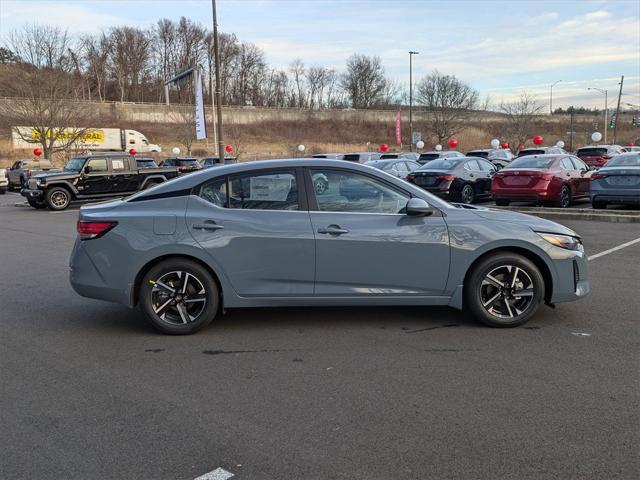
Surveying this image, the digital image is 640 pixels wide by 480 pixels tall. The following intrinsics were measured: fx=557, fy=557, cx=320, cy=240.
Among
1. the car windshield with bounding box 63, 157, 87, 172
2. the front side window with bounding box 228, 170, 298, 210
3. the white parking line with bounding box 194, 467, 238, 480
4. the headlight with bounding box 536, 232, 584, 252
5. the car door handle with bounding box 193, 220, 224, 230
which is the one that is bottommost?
the white parking line with bounding box 194, 467, 238, 480

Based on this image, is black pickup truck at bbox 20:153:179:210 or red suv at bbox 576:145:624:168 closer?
black pickup truck at bbox 20:153:179:210

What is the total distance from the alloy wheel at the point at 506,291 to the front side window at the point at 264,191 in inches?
79.8

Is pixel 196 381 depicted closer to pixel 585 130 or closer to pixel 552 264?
pixel 552 264

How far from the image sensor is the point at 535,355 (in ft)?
15.4

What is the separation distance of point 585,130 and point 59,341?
342 feet

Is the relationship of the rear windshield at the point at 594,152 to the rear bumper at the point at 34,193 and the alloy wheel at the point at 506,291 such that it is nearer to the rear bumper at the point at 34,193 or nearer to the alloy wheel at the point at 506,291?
the rear bumper at the point at 34,193

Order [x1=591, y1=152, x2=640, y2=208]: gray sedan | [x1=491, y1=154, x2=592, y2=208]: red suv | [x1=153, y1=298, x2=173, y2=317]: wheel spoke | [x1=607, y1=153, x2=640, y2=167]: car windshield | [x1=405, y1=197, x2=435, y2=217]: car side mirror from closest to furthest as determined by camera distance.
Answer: [x1=405, y1=197, x2=435, y2=217]: car side mirror, [x1=153, y1=298, x2=173, y2=317]: wheel spoke, [x1=591, y1=152, x2=640, y2=208]: gray sedan, [x1=491, y1=154, x2=592, y2=208]: red suv, [x1=607, y1=153, x2=640, y2=167]: car windshield

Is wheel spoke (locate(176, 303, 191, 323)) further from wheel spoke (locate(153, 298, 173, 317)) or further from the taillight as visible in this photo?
the taillight

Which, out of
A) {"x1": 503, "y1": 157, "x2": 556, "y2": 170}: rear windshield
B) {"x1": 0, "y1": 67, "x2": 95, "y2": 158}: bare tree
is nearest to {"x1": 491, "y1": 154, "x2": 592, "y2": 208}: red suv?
{"x1": 503, "y1": 157, "x2": 556, "y2": 170}: rear windshield

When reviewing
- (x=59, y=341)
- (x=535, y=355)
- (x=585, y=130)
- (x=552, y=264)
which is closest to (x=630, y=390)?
(x=535, y=355)

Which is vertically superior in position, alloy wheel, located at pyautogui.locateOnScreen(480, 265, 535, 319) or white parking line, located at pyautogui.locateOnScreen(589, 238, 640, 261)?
alloy wheel, located at pyautogui.locateOnScreen(480, 265, 535, 319)

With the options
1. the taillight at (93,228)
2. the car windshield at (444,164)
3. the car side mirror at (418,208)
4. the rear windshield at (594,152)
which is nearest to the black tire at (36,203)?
the car windshield at (444,164)

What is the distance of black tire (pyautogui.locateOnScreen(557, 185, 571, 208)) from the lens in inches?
606

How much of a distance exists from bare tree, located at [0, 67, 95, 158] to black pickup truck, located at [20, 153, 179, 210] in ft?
78.2
